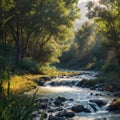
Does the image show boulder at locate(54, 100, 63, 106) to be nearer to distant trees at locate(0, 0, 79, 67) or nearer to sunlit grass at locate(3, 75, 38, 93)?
sunlit grass at locate(3, 75, 38, 93)

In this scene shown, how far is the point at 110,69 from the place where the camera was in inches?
2094

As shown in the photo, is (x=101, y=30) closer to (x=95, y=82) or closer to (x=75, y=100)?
(x=95, y=82)

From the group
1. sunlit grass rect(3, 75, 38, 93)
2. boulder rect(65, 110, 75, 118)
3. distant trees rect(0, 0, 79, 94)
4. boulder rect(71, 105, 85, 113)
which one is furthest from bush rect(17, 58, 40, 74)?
boulder rect(65, 110, 75, 118)

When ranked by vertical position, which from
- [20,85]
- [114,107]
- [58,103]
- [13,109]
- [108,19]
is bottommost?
[114,107]

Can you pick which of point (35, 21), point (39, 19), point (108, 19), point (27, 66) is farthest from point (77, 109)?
point (35, 21)

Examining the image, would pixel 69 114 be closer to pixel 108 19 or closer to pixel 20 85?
pixel 20 85

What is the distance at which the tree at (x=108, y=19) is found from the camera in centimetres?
4909

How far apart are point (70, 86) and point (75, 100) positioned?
12625 millimetres

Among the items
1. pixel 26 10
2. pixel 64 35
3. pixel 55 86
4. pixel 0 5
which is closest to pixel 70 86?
pixel 55 86

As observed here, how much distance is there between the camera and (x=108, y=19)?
163ft

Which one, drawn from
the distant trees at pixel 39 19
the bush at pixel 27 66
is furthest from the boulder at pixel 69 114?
the bush at pixel 27 66

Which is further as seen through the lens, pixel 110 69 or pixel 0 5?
pixel 110 69

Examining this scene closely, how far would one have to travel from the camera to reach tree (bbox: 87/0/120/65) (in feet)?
161

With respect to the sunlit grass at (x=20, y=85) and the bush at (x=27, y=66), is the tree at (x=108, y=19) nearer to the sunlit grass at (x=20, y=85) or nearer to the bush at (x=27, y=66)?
the bush at (x=27, y=66)
